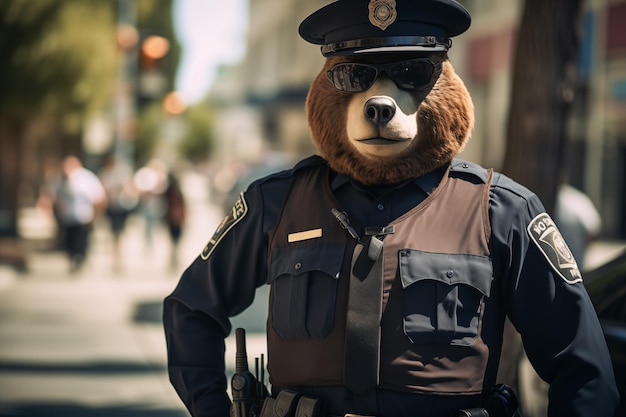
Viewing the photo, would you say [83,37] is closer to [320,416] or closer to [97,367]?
[97,367]

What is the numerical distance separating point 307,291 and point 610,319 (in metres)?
1.75

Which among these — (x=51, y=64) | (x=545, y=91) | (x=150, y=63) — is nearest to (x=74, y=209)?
(x=150, y=63)

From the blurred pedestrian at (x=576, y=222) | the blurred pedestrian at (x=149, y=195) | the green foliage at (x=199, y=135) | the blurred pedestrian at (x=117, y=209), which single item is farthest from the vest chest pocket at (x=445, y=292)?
the green foliage at (x=199, y=135)

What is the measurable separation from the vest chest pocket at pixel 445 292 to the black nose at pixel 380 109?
35 cm

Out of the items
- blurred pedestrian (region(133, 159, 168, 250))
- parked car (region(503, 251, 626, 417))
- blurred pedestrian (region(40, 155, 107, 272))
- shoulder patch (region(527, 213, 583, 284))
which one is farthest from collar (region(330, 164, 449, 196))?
blurred pedestrian (region(133, 159, 168, 250))

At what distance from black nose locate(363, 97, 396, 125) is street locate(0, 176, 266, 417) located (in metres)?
4.25

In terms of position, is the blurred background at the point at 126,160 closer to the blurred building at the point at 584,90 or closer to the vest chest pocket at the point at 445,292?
the blurred building at the point at 584,90

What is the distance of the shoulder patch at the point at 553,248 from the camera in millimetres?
2352

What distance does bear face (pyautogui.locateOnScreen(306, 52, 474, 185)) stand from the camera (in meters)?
2.45

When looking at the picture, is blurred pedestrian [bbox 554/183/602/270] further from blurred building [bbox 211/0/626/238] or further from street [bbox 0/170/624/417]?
blurred building [bbox 211/0/626/238]

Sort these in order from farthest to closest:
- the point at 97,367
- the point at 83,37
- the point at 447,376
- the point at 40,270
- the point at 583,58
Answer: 1. the point at 583,58
2. the point at 83,37
3. the point at 40,270
4. the point at 97,367
5. the point at 447,376

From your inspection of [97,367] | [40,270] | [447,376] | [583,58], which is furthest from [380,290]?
[583,58]

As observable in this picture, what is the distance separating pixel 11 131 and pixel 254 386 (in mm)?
17739

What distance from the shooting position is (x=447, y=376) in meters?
2.29
